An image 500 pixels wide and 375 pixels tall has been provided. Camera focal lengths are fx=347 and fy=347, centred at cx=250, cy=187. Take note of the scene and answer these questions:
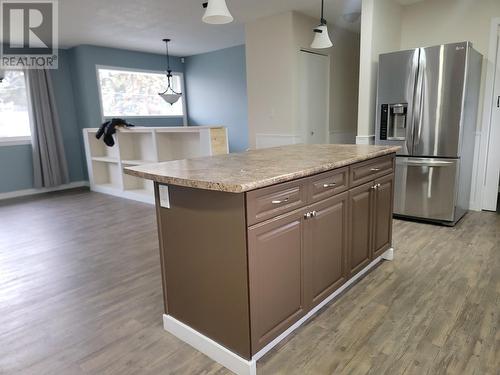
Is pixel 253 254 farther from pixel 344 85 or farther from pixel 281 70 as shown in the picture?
pixel 344 85

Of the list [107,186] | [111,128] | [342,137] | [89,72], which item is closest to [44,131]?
[89,72]

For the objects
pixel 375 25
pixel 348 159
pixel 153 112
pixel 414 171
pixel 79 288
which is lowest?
pixel 79 288

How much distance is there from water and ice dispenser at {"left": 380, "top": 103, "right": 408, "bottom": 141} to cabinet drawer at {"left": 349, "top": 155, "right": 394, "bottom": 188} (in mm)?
1221

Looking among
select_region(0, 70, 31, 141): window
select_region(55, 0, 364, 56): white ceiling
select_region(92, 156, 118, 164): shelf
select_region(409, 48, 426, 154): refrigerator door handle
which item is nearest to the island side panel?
select_region(409, 48, 426, 154): refrigerator door handle

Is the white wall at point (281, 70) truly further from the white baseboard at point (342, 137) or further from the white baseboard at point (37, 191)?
the white baseboard at point (37, 191)

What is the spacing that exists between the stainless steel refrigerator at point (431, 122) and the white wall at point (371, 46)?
0.15 m

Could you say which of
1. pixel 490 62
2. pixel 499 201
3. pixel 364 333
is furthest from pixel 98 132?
pixel 499 201

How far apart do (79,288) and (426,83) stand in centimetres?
363

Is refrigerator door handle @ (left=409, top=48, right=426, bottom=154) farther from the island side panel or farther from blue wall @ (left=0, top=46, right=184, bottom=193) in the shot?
blue wall @ (left=0, top=46, right=184, bottom=193)

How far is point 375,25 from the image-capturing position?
12.3ft

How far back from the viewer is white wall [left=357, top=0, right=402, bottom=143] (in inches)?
147

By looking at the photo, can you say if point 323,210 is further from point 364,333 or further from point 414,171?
point 414,171

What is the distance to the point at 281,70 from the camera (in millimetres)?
4645

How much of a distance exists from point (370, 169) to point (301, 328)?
1145mm
